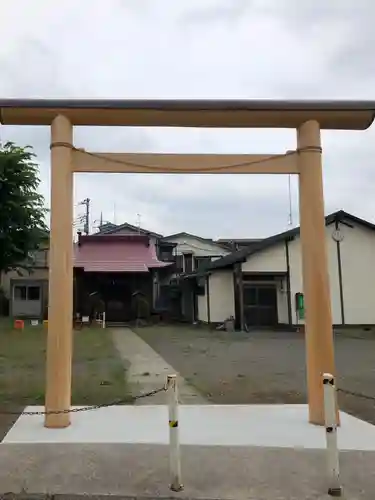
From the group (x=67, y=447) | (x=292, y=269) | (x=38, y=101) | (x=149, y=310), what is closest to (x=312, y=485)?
(x=67, y=447)

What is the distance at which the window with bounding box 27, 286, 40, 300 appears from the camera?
108 feet

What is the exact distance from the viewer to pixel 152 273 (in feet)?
101

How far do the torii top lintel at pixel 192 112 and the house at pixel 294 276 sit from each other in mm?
18110

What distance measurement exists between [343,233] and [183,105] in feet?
67.4

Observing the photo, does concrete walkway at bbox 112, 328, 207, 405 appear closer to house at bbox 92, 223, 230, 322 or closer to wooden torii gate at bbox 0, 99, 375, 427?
wooden torii gate at bbox 0, 99, 375, 427

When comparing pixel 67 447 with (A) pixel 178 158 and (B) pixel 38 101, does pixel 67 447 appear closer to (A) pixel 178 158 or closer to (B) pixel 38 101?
(A) pixel 178 158

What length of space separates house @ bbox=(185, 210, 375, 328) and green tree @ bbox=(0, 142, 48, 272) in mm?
9749

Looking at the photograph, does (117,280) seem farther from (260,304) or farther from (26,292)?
(260,304)

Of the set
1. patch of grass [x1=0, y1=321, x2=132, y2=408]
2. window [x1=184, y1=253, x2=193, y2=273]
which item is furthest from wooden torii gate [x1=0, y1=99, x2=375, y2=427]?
window [x1=184, y1=253, x2=193, y2=273]

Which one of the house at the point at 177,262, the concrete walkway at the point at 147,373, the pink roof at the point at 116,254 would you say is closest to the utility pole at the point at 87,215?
the house at the point at 177,262

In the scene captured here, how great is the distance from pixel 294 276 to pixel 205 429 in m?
19.9

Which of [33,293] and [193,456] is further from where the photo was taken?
[33,293]

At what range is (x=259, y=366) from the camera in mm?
12164

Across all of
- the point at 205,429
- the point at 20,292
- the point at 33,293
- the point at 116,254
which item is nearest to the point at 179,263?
the point at 116,254
